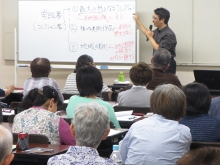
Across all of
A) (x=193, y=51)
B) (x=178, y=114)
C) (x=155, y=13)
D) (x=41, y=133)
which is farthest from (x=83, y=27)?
(x=178, y=114)

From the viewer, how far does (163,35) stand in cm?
727

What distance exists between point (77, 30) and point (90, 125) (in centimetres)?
585

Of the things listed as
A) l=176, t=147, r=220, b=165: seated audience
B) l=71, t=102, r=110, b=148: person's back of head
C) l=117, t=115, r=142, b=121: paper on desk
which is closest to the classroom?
l=117, t=115, r=142, b=121: paper on desk

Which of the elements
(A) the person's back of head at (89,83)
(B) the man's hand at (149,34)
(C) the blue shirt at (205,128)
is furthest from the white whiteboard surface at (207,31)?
(C) the blue shirt at (205,128)

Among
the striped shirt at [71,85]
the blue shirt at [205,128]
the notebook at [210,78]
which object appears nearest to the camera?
the blue shirt at [205,128]

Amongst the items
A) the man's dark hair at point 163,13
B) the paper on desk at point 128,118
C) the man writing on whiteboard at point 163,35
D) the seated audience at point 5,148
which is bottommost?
the paper on desk at point 128,118

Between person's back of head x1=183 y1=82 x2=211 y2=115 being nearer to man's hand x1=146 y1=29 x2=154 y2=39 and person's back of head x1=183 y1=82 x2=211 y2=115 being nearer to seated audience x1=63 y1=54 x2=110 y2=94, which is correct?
seated audience x1=63 y1=54 x2=110 y2=94

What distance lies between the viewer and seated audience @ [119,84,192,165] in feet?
9.50

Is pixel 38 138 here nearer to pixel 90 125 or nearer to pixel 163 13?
pixel 90 125

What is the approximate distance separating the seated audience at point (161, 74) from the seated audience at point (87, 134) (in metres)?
2.85

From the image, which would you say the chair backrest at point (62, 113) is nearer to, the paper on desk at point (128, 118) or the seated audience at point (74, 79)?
the paper on desk at point (128, 118)

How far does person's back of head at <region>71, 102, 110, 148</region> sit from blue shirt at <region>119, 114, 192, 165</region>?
21.3 inches

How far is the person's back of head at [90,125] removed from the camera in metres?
2.38

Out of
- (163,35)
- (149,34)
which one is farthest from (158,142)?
(149,34)
